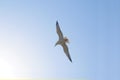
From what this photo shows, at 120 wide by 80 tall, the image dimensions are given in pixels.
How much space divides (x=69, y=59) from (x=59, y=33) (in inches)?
103

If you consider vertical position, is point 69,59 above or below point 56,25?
below

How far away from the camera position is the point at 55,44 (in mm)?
34906

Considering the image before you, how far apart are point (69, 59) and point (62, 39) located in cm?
202

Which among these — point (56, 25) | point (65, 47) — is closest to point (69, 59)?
point (65, 47)

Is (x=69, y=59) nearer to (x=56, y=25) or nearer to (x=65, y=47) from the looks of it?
(x=65, y=47)

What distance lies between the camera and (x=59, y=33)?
33188 millimetres

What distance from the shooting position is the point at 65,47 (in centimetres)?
3394

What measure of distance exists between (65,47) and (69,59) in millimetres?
1135

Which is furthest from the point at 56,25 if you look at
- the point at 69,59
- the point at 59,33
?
the point at 69,59

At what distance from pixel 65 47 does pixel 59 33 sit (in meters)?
1.51

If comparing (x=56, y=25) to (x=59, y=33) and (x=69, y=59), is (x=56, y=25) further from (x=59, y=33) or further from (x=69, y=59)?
(x=69, y=59)

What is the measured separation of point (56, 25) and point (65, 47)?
228 cm

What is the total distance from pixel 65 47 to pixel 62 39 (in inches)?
36.8

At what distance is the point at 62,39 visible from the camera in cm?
3338
